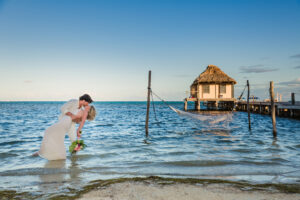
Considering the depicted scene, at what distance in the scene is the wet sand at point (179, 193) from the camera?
3662 mm

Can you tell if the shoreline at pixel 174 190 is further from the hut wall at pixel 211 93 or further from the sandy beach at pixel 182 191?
the hut wall at pixel 211 93

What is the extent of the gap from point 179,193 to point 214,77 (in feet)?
92.0

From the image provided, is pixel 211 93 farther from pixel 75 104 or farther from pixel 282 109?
pixel 75 104

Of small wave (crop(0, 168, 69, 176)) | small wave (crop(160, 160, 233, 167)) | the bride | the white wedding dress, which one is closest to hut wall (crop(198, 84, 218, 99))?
small wave (crop(160, 160, 233, 167))

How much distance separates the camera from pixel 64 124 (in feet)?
18.2

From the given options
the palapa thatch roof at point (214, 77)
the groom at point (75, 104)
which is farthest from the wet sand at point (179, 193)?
the palapa thatch roof at point (214, 77)

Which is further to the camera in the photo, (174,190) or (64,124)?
(64,124)

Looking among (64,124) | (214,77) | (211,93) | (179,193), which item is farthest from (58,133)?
(211,93)

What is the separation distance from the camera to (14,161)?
6.54 meters

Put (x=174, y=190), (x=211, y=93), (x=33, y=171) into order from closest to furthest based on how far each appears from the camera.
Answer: (x=174, y=190)
(x=33, y=171)
(x=211, y=93)

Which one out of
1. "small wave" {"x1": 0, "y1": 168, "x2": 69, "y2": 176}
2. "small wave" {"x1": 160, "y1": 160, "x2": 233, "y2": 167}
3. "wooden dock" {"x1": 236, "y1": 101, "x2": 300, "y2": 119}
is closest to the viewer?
"small wave" {"x1": 0, "y1": 168, "x2": 69, "y2": 176}

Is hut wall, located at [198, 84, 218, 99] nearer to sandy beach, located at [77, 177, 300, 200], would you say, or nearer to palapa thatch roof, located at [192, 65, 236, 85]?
palapa thatch roof, located at [192, 65, 236, 85]

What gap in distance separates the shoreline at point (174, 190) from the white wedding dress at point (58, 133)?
1.61m

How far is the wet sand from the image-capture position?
366 cm
